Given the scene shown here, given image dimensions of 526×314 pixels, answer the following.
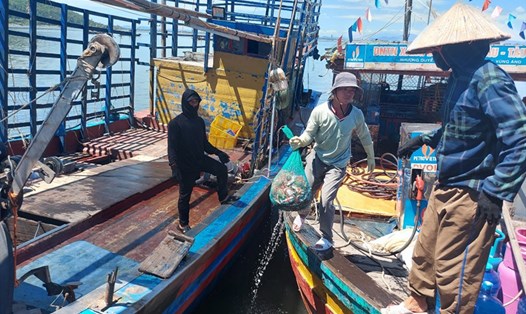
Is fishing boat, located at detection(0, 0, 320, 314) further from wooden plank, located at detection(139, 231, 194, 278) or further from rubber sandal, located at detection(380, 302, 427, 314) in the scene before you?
rubber sandal, located at detection(380, 302, 427, 314)

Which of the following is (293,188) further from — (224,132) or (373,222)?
(224,132)

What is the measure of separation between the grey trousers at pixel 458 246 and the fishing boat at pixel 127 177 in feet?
6.68

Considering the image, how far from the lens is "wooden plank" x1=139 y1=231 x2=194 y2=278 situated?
3.49m

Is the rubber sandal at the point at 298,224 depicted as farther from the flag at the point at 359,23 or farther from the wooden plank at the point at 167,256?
the flag at the point at 359,23

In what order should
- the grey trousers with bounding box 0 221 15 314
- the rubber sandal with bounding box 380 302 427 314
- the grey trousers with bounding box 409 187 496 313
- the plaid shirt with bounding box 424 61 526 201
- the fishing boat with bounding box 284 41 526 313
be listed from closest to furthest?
the plaid shirt with bounding box 424 61 526 201
the grey trousers with bounding box 0 221 15 314
the grey trousers with bounding box 409 187 496 313
the rubber sandal with bounding box 380 302 427 314
the fishing boat with bounding box 284 41 526 313

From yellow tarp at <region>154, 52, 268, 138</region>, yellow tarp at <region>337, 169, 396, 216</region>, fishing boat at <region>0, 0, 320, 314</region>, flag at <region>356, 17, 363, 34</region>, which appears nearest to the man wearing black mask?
fishing boat at <region>0, 0, 320, 314</region>

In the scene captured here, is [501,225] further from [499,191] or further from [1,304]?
[1,304]

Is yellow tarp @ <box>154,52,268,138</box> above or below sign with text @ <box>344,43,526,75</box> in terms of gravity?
below

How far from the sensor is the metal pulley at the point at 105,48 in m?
3.13

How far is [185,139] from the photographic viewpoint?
4.57 meters

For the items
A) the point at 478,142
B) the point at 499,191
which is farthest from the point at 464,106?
the point at 499,191

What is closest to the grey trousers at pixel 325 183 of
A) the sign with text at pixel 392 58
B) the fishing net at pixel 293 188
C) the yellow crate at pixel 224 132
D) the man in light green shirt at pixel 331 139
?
the man in light green shirt at pixel 331 139

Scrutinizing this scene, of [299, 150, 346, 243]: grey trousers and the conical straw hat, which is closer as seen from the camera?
the conical straw hat

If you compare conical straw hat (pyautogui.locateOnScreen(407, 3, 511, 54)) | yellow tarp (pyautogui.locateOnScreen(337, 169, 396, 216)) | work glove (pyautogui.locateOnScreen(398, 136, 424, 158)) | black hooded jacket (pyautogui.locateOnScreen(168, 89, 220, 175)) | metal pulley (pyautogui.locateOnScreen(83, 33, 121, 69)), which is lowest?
yellow tarp (pyautogui.locateOnScreen(337, 169, 396, 216))
